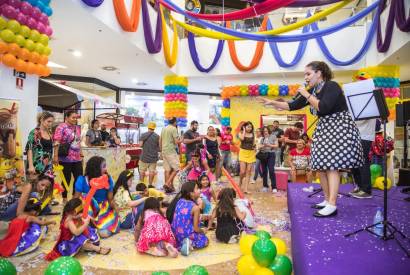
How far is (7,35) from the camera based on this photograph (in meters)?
3.57

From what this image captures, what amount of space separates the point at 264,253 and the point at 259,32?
5.94m

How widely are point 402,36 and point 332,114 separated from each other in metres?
5.56

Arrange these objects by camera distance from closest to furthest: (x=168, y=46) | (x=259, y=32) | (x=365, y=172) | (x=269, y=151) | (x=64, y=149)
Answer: (x=365, y=172), (x=64, y=149), (x=269, y=151), (x=259, y=32), (x=168, y=46)

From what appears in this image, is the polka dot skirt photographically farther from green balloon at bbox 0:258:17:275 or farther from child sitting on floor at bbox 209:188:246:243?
green balloon at bbox 0:258:17:275

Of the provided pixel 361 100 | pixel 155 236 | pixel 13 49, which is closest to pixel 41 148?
pixel 13 49

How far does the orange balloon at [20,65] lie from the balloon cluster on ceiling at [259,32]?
2.00 metres

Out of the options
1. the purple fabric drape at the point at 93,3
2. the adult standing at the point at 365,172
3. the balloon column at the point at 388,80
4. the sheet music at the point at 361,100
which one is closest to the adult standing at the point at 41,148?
A: the purple fabric drape at the point at 93,3

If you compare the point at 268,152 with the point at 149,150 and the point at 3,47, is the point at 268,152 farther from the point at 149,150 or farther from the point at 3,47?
the point at 3,47

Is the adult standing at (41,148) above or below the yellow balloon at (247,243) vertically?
above

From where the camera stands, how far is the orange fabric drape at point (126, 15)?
614 centimetres

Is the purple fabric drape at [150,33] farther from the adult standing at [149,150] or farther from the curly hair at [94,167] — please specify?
the curly hair at [94,167]

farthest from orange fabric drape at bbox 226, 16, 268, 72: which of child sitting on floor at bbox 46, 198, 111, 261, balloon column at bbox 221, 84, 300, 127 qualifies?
child sitting on floor at bbox 46, 198, 111, 261

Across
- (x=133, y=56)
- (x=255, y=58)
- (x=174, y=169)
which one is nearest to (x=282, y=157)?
(x=255, y=58)

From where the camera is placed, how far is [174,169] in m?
6.36
